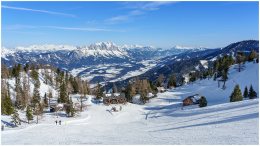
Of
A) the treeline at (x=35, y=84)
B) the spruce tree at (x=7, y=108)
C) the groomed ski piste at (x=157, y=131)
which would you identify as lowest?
the groomed ski piste at (x=157, y=131)

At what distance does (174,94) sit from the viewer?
137 metres

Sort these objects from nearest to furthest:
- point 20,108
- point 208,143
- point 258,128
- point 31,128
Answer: point 208,143 < point 258,128 < point 31,128 < point 20,108

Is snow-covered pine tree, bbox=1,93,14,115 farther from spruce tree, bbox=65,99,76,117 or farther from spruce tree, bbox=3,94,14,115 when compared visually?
spruce tree, bbox=65,99,76,117

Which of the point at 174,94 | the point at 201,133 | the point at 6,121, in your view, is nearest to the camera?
the point at 201,133

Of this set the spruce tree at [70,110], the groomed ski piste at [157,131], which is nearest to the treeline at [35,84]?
the spruce tree at [70,110]

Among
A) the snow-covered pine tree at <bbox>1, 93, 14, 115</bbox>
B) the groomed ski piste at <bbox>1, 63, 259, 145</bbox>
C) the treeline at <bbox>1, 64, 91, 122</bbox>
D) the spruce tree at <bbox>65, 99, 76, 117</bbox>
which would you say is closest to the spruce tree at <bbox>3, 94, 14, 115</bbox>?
the snow-covered pine tree at <bbox>1, 93, 14, 115</bbox>

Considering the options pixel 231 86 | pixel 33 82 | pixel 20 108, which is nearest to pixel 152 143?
pixel 20 108

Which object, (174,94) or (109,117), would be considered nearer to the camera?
(109,117)

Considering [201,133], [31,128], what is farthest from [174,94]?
[201,133]

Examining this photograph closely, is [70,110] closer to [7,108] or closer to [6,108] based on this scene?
[7,108]

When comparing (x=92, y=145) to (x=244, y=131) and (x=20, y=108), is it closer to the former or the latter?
(x=244, y=131)

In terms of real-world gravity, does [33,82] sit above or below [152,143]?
above

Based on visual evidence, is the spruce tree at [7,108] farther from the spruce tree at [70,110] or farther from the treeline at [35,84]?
the spruce tree at [70,110]

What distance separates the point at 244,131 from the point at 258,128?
151 centimetres
